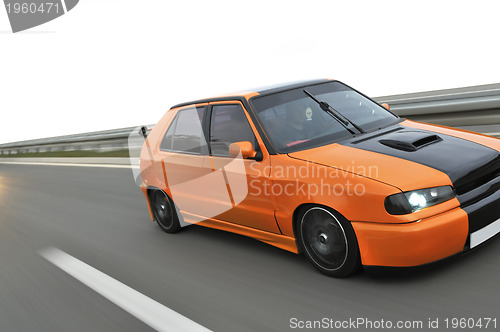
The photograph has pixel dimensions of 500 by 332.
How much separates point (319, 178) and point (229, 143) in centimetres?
127

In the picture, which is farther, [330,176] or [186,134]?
[186,134]

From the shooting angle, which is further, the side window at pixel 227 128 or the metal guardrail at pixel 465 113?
the metal guardrail at pixel 465 113

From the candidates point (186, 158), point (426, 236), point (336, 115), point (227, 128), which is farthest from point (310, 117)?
point (426, 236)

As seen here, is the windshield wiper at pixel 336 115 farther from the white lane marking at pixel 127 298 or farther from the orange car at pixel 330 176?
the white lane marking at pixel 127 298

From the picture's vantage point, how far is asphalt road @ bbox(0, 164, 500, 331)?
3705 mm

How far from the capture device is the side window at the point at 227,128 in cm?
498

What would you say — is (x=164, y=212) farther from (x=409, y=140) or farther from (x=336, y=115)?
(x=409, y=140)

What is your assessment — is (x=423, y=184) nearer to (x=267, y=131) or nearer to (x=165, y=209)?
(x=267, y=131)

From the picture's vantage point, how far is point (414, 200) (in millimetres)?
3691

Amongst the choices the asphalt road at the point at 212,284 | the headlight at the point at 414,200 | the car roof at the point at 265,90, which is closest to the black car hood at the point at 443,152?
the headlight at the point at 414,200

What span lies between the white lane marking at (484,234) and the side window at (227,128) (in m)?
1.95

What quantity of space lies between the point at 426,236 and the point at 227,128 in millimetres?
2268

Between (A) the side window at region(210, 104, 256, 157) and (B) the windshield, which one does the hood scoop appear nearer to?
(B) the windshield

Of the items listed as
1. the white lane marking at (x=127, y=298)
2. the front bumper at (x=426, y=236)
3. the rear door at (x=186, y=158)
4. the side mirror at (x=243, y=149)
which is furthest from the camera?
the rear door at (x=186, y=158)
